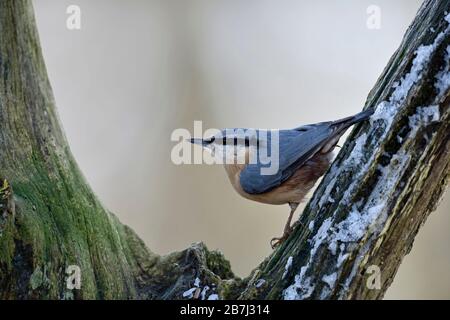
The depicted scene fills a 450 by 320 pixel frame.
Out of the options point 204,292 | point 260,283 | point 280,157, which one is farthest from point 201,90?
point 260,283

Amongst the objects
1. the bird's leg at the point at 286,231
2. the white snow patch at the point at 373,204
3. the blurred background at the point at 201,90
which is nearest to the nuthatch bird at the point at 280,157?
the bird's leg at the point at 286,231

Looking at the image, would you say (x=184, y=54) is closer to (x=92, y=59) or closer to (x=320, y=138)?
(x=92, y=59)

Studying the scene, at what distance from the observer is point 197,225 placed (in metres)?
4.62

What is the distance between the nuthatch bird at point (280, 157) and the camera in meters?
2.36

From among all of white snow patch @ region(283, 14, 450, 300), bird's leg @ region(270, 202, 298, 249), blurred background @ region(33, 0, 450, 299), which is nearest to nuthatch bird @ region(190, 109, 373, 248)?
bird's leg @ region(270, 202, 298, 249)

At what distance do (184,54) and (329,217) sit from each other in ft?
12.2

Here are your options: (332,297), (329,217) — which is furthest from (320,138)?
(332,297)

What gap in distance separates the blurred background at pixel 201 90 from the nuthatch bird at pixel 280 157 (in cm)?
183

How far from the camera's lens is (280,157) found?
2469 mm

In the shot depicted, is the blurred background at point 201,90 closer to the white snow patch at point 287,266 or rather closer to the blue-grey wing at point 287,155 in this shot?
the blue-grey wing at point 287,155

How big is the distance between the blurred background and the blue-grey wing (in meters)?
1.92

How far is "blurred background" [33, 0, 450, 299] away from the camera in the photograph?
4.54 m

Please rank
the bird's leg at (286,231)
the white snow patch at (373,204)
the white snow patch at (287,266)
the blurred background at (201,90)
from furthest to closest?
the blurred background at (201,90) < the bird's leg at (286,231) < the white snow patch at (287,266) < the white snow patch at (373,204)

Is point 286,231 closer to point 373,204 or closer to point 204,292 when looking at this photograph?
point 204,292
